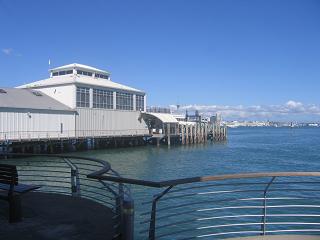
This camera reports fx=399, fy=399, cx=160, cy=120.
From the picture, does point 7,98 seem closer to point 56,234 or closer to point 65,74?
point 65,74

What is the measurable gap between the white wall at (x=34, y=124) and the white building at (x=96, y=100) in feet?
5.94

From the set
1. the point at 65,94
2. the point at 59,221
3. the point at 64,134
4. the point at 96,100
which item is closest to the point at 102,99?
the point at 96,100

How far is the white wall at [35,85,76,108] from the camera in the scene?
5262cm

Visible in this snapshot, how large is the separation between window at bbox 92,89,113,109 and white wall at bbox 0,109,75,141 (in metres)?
5.58

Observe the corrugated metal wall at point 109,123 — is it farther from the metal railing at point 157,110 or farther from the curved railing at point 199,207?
the curved railing at point 199,207

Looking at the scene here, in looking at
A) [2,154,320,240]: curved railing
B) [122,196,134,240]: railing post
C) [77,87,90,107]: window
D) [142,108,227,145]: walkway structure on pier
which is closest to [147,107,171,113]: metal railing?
[142,108,227,145]: walkway structure on pier

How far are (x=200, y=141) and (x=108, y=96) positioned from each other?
2303cm

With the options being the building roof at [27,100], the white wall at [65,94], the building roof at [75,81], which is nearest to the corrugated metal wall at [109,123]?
the white wall at [65,94]

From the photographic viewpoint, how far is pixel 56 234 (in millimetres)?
5652

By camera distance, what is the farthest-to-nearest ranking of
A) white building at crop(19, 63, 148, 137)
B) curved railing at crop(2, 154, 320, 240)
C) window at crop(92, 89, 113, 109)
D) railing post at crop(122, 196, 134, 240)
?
1. window at crop(92, 89, 113, 109)
2. white building at crop(19, 63, 148, 137)
3. curved railing at crop(2, 154, 320, 240)
4. railing post at crop(122, 196, 134, 240)

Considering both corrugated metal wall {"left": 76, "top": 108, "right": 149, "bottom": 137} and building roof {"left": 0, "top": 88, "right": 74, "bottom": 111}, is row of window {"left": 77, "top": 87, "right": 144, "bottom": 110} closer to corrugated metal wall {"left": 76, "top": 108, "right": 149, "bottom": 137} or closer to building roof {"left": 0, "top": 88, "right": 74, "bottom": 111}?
corrugated metal wall {"left": 76, "top": 108, "right": 149, "bottom": 137}

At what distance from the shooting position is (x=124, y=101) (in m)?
61.9

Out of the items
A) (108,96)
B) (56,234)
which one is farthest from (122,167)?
(56,234)

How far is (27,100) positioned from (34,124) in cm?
359
